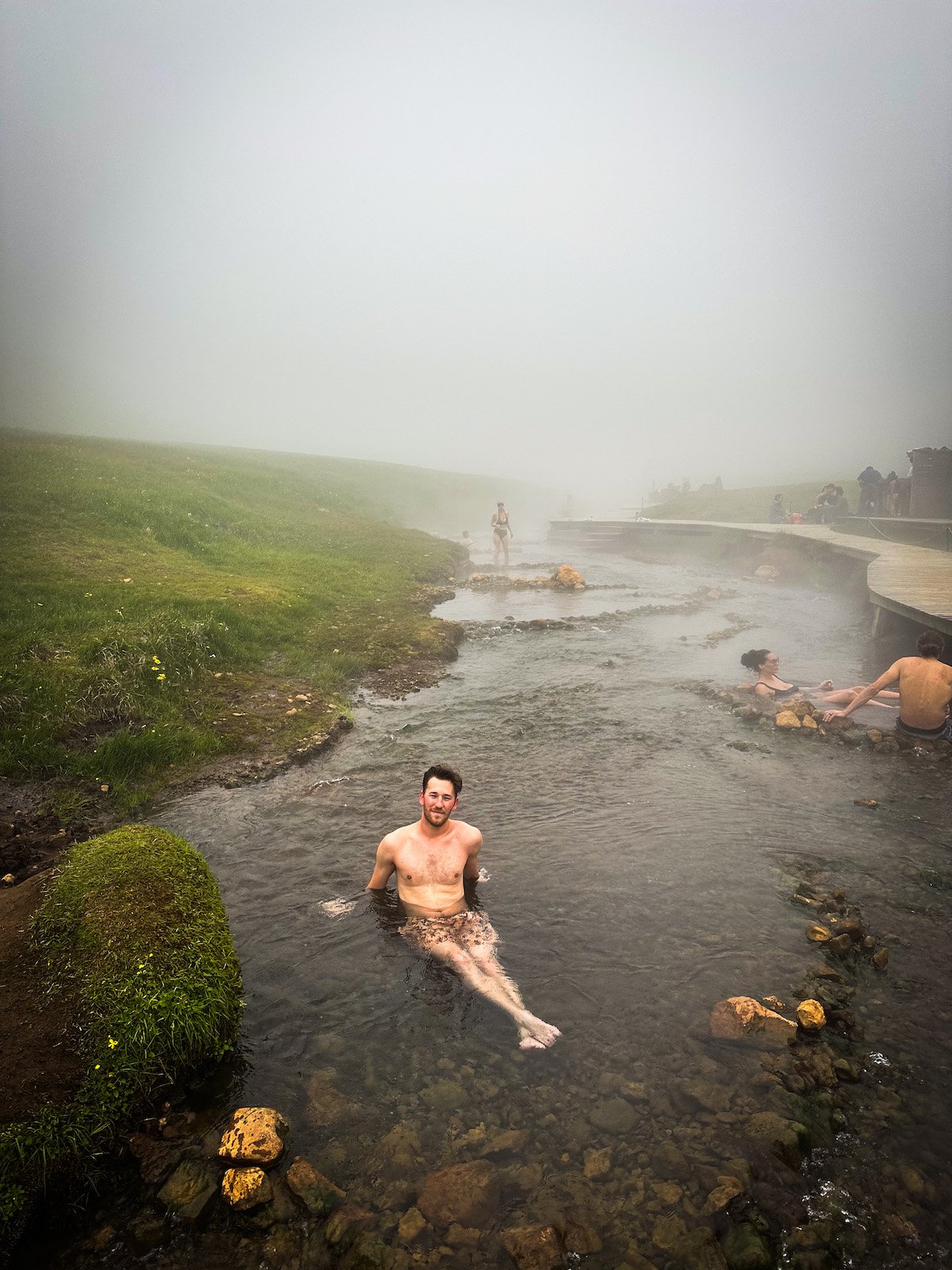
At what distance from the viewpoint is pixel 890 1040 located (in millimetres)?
4840

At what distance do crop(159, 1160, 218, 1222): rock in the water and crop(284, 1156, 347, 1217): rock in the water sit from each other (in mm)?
426

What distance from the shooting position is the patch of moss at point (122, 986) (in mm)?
3574

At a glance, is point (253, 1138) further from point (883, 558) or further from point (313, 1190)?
point (883, 558)

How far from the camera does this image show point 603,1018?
17.2ft

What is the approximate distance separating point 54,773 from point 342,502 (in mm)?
33846

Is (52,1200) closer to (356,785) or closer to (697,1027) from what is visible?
(697,1027)

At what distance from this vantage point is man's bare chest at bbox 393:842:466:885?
257 inches

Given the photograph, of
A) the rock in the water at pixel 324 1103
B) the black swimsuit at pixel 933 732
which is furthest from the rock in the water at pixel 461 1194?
the black swimsuit at pixel 933 732

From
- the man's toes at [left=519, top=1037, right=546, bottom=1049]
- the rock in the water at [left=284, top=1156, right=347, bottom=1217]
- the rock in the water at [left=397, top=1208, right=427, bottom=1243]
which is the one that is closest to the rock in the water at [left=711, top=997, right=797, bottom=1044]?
the man's toes at [left=519, top=1037, right=546, bottom=1049]

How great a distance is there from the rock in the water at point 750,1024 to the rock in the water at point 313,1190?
2.85m

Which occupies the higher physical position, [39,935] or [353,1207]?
[39,935]

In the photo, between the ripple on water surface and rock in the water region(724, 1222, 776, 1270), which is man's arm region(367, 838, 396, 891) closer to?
the ripple on water surface

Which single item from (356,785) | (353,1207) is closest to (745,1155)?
(353,1207)

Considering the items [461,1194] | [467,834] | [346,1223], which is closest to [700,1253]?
[461,1194]
